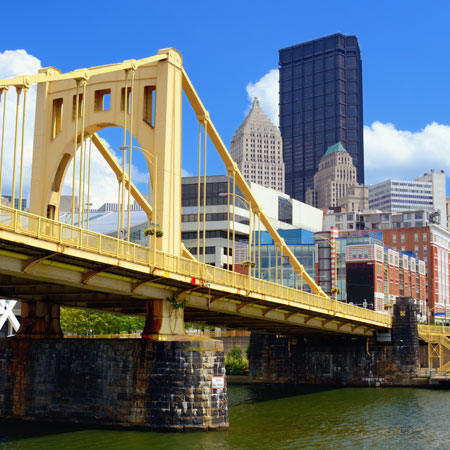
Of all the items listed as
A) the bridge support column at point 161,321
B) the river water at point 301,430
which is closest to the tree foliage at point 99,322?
the river water at point 301,430

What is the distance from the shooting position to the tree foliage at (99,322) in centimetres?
9456

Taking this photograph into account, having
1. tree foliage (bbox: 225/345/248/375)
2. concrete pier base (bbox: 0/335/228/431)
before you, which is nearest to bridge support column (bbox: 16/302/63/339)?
concrete pier base (bbox: 0/335/228/431)

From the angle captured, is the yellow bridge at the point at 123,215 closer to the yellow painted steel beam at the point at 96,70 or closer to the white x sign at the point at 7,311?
the yellow painted steel beam at the point at 96,70

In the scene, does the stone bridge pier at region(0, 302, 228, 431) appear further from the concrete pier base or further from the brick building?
the brick building

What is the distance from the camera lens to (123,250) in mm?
36562

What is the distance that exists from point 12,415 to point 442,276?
477 feet

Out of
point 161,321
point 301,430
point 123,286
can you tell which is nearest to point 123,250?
point 123,286

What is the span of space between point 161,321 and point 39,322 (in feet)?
31.0

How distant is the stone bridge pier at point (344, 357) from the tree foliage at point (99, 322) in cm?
1750

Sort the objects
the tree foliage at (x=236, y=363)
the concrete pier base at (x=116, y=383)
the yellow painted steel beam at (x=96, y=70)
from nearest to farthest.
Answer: the concrete pier base at (x=116, y=383), the yellow painted steel beam at (x=96, y=70), the tree foliage at (x=236, y=363)

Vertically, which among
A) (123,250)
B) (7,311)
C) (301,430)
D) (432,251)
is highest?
(432,251)

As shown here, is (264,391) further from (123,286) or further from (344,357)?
(123,286)

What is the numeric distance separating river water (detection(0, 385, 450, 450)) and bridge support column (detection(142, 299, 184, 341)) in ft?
18.0

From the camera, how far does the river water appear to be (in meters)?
37.3
